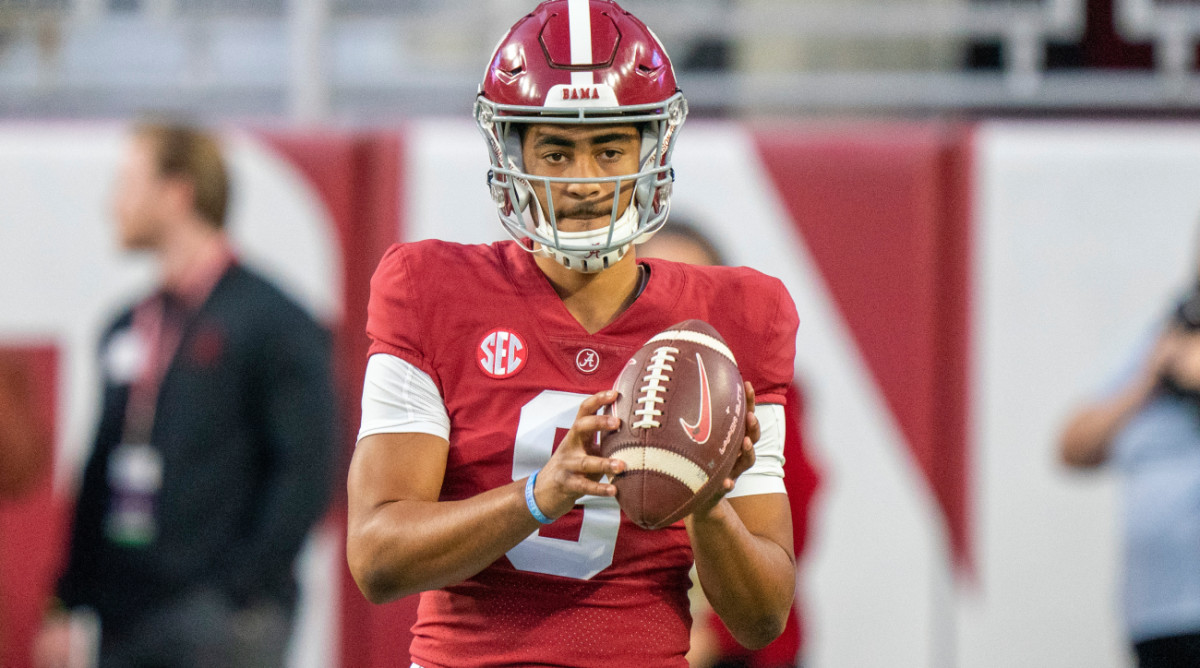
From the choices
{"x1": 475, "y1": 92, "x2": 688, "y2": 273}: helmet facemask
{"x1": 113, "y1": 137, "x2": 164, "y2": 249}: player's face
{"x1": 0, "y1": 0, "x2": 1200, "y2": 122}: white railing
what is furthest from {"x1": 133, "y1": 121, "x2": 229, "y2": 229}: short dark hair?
{"x1": 475, "y1": 92, "x2": 688, "y2": 273}: helmet facemask

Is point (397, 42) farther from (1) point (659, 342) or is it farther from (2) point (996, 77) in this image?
(1) point (659, 342)

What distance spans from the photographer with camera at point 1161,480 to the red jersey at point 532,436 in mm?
2093

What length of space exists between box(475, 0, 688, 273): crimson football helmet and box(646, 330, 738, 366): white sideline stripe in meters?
0.16

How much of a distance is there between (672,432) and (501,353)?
10.7 inches

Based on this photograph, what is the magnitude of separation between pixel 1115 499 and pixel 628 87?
251 centimetres

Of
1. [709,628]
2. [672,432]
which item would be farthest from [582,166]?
[709,628]

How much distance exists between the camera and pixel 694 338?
1454 mm

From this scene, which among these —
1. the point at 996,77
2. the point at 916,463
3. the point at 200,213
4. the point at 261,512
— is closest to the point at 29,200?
the point at 200,213

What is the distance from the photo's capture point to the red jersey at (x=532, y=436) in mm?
1531

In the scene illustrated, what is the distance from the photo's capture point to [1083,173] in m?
3.68

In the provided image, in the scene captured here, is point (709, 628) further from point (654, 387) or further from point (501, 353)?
point (654, 387)

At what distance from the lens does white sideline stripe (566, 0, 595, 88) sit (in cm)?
158

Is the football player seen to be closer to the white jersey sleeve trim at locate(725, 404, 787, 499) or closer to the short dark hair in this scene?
the white jersey sleeve trim at locate(725, 404, 787, 499)

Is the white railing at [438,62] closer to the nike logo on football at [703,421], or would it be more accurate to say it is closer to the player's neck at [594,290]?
the player's neck at [594,290]
